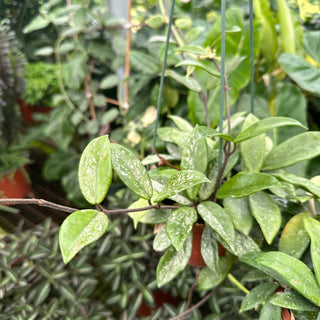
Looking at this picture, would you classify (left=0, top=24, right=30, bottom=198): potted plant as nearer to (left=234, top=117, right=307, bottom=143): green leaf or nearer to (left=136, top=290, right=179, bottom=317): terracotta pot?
(left=136, top=290, right=179, bottom=317): terracotta pot

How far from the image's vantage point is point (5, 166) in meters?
1.25

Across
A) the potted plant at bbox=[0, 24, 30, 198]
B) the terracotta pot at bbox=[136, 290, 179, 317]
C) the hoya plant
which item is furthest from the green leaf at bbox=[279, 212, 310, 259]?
the potted plant at bbox=[0, 24, 30, 198]

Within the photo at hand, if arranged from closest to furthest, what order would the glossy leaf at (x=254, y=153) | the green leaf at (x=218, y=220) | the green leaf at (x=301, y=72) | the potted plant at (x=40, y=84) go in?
1. the green leaf at (x=218, y=220)
2. the glossy leaf at (x=254, y=153)
3. the green leaf at (x=301, y=72)
4. the potted plant at (x=40, y=84)

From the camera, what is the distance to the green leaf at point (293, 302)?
0.38 metres

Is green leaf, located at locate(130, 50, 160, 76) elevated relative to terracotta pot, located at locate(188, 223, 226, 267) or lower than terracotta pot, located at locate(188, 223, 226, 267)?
elevated

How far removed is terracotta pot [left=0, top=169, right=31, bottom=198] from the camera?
1.28 metres

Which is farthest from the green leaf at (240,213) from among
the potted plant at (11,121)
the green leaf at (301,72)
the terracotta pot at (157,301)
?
the potted plant at (11,121)

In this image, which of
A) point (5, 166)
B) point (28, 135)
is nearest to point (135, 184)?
point (5, 166)

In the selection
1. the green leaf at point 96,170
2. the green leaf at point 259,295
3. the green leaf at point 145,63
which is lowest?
the green leaf at point 259,295

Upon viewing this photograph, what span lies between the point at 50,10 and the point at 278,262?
1422 millimetres

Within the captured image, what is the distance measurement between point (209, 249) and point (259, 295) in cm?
9

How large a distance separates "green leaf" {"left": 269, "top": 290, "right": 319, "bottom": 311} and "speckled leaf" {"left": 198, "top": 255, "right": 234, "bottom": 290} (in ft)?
0.48

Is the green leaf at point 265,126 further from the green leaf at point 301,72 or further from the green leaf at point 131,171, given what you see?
the green leaf at point 301,72

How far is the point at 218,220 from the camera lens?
44 cm
